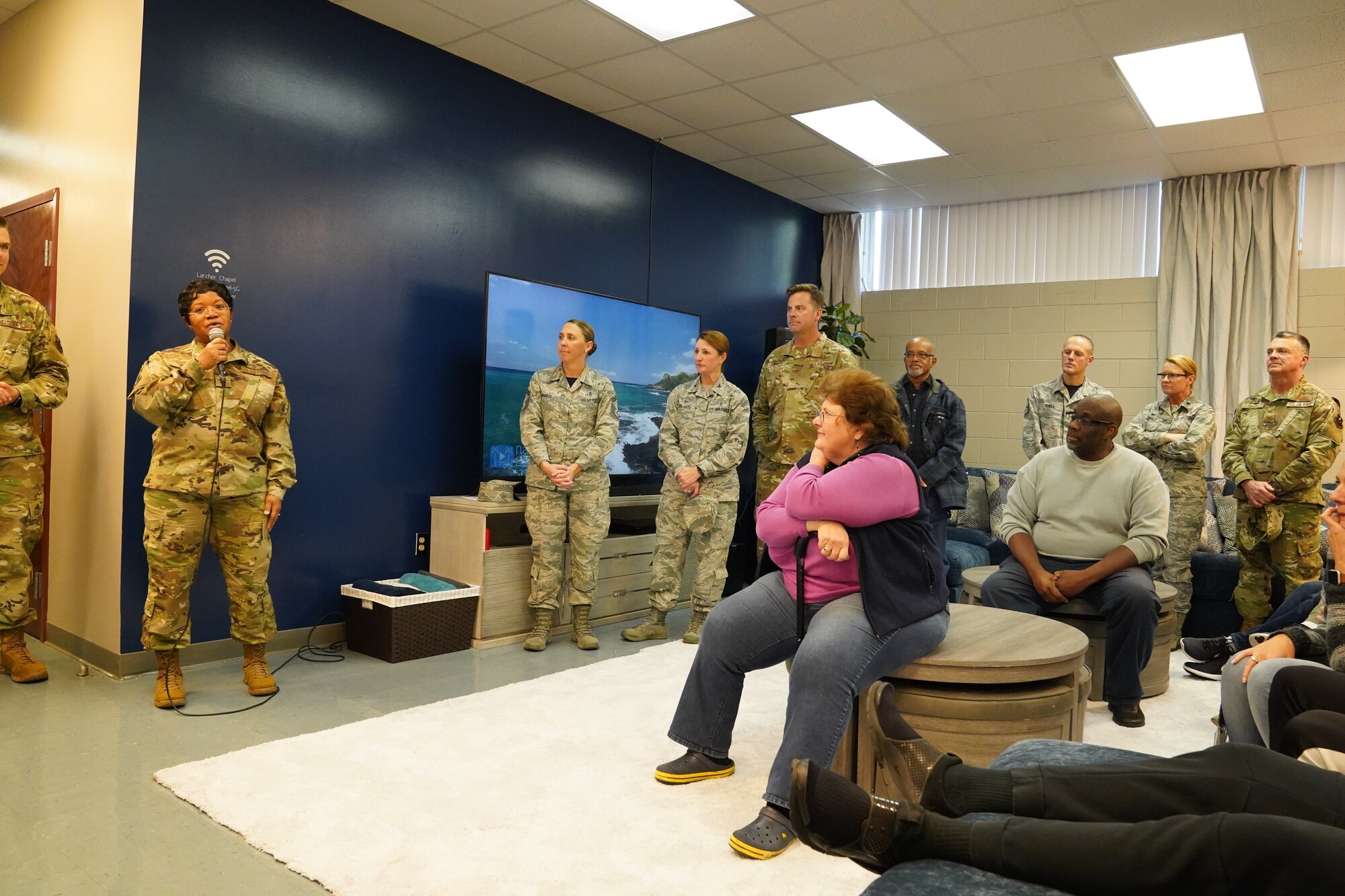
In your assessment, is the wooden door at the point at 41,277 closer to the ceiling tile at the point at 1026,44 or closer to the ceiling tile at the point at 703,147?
the ceiling tile at the point at 703,147

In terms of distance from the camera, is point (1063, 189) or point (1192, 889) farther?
point (1063, 189)

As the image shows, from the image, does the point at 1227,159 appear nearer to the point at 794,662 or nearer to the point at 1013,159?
the point at 1013,159

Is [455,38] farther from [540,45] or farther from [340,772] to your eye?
[340,772]

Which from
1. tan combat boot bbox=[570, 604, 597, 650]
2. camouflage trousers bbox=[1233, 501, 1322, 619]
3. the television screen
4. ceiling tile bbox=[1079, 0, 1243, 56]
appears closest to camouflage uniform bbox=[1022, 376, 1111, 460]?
camouflage trousers bbox=[1233, 501, 1322, 619]

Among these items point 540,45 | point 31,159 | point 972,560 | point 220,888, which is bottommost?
point 220,888

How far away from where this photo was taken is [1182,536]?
4.76 meters

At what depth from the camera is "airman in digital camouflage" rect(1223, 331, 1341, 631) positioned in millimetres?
4332

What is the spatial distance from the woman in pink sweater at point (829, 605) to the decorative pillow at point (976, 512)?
362 centimetres

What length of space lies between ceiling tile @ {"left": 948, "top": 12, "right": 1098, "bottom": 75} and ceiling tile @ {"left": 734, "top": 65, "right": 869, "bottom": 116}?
2.14ft

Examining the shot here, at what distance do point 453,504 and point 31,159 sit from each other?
2.43 metres

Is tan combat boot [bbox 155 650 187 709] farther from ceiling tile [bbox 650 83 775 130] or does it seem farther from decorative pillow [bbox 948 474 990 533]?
decorative pillow [bbox 948 474 990 533]

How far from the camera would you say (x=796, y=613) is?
8.20ft

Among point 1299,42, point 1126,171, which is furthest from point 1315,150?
point 1299,42

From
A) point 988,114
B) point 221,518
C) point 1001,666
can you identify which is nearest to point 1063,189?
point 988,114
